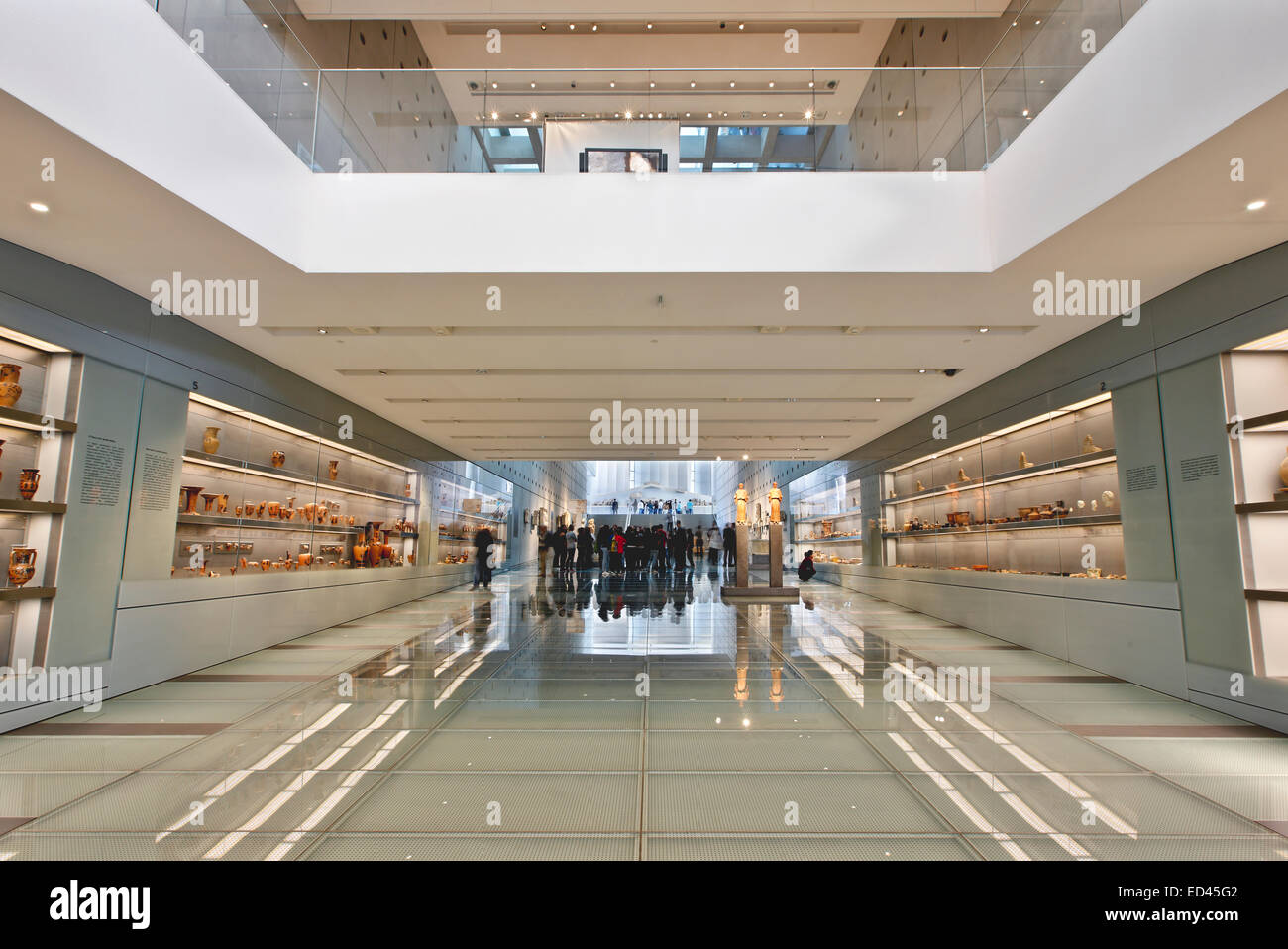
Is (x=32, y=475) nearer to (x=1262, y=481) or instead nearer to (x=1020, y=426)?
(x=1262, y=481)

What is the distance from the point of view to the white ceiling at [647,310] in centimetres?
457

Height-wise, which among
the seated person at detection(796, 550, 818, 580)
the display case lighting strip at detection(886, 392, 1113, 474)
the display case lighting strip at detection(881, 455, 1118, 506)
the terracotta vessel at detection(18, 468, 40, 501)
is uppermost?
the display case lighting strip at detection(886, 392, 1113, 474)

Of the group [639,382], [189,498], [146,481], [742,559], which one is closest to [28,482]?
[146,481]

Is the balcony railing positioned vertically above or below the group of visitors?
above

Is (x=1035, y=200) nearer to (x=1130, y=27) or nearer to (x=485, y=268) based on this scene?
(x=1130, y=27)

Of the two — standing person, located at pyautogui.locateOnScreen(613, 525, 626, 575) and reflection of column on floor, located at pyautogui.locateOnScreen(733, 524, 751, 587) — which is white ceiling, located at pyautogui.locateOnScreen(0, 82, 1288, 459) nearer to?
reflection of column on floor, located at pyautogui.locateOnScreen(733, 524, 751, 587)

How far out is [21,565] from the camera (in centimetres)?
538

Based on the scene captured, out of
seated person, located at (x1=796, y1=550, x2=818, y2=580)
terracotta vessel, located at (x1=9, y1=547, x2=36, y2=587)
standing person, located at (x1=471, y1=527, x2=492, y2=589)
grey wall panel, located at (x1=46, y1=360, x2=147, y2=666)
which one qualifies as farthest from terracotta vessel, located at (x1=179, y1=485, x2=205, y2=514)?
seated person, located at (x1=796, y1=550, x2=818, y2=580)

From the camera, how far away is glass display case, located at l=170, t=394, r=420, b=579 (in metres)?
7.80

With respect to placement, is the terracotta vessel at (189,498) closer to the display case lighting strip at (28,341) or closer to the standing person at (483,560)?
the display case lighting strip at (28,341)

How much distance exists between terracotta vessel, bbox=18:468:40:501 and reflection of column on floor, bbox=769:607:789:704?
714cm

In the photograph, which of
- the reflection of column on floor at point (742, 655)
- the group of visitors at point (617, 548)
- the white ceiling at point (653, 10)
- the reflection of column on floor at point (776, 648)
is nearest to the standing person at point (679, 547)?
the group of visitors at point (617, 548)

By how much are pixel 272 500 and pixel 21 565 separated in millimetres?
4349

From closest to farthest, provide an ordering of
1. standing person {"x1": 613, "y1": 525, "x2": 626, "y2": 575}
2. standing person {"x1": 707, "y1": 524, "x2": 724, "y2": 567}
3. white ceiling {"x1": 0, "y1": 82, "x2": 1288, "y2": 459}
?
white ceiling {"x1": 0, "y1": 82, "x2": 1288, "y2": 459} < standing person {"x1": 613, "y1": 525, "x2": 626, "y2": 575} < standing person {"x1": 707, "y1": 524, "x2": 724, "y2": 567}
